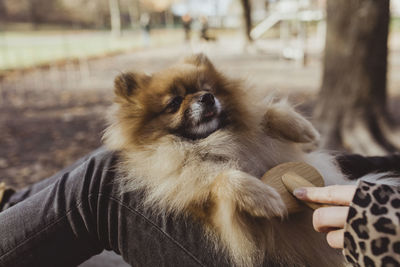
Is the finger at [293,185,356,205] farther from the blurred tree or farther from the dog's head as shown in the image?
the blurred tree

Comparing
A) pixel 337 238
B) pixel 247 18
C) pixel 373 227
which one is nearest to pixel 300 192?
pixel 337 238

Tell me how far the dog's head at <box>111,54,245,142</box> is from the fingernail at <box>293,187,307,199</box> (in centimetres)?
67

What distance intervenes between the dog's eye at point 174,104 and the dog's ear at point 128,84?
0.72ft

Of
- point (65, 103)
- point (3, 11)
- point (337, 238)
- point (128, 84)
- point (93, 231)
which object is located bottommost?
point (65, 103)

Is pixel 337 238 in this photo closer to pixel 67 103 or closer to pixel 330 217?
pixel 330 217

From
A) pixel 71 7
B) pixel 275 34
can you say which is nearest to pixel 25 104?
pixel 275 34

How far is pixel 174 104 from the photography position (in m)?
1.98

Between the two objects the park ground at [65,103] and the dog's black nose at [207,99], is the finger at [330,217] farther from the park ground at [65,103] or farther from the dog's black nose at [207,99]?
the park ground at [65,103]

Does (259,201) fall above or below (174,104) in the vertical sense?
below

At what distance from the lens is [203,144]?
179cm

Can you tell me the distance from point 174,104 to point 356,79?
236cm

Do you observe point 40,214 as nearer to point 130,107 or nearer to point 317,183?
point 130,107

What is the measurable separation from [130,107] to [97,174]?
1.90ft

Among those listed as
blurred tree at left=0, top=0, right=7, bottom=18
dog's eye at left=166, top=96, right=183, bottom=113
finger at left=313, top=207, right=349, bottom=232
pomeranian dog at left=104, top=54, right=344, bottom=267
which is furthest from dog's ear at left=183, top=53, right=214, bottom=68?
blurred tree at left=0, top=0, right=7, bottom=18
